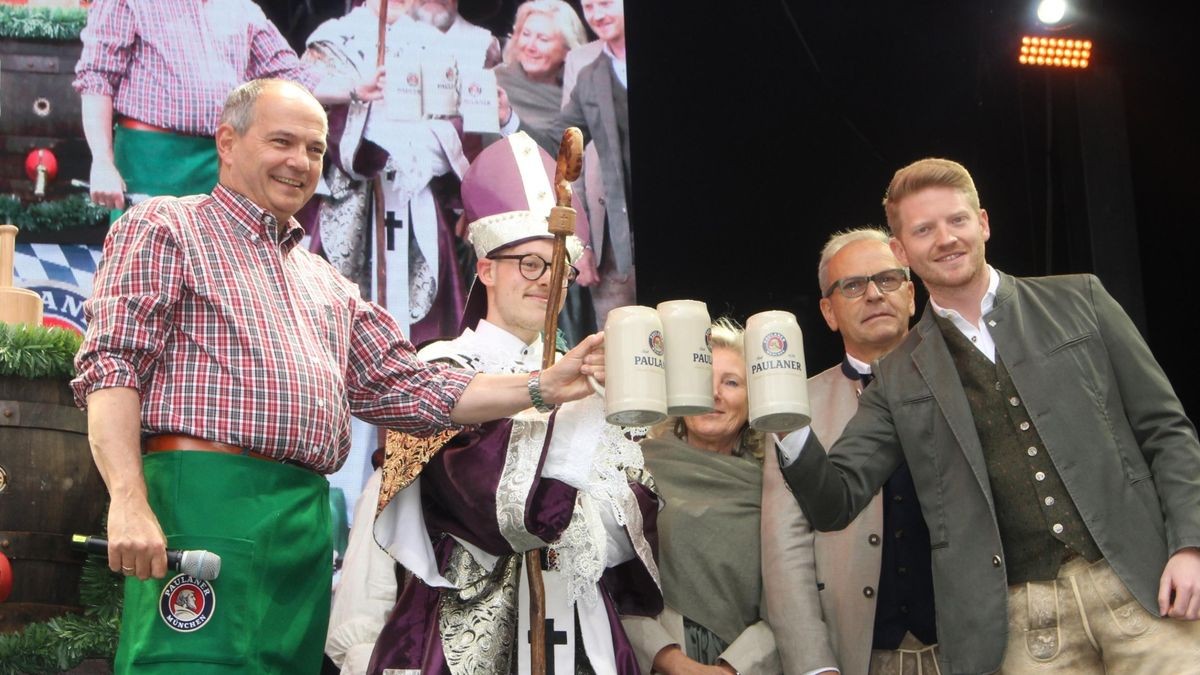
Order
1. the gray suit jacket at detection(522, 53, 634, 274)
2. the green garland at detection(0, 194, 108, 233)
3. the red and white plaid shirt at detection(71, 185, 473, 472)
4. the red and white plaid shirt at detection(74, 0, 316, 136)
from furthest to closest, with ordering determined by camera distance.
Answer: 1. the gray suit jacket at detection(522, 53, 634, 274)
2. the red and white plaid shirt at detection(74, 0, 316, 136)
3. the green garland at detection(0, 194, 108, 233)
4. the red and white plaid shirt at detection(71, 185, 473, 472)

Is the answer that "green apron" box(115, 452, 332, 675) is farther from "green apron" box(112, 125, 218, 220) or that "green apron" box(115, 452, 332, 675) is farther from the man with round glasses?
"green apron" box(112, 125, 218, 220)

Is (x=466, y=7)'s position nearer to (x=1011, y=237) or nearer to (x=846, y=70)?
(x=846, y=70)

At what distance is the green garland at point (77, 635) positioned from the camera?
8.52 ft

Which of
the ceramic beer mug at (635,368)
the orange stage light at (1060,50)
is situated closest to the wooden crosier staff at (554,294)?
the ceramic beer mug at (635,368)

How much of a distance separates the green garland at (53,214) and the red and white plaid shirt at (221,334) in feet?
5.85

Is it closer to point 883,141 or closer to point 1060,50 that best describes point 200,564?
point 883,141

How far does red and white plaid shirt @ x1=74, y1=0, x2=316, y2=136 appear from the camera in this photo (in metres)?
4.38

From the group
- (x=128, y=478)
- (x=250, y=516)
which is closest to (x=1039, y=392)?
(x=250, y=516)

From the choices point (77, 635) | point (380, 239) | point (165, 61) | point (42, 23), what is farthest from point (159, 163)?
point (77, 635)

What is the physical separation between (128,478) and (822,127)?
3.62 meters

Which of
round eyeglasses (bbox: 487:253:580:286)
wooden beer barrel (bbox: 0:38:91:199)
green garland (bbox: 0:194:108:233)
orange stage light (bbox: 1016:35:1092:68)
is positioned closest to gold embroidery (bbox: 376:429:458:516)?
round eyeglasses (bbox: 487:253:580:286)

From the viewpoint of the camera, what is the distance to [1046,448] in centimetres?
276

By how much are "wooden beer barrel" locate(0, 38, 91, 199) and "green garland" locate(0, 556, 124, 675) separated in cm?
195

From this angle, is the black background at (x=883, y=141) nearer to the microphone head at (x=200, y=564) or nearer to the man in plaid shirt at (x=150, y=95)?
the man in plaid shirt at (x=150, y=95)
